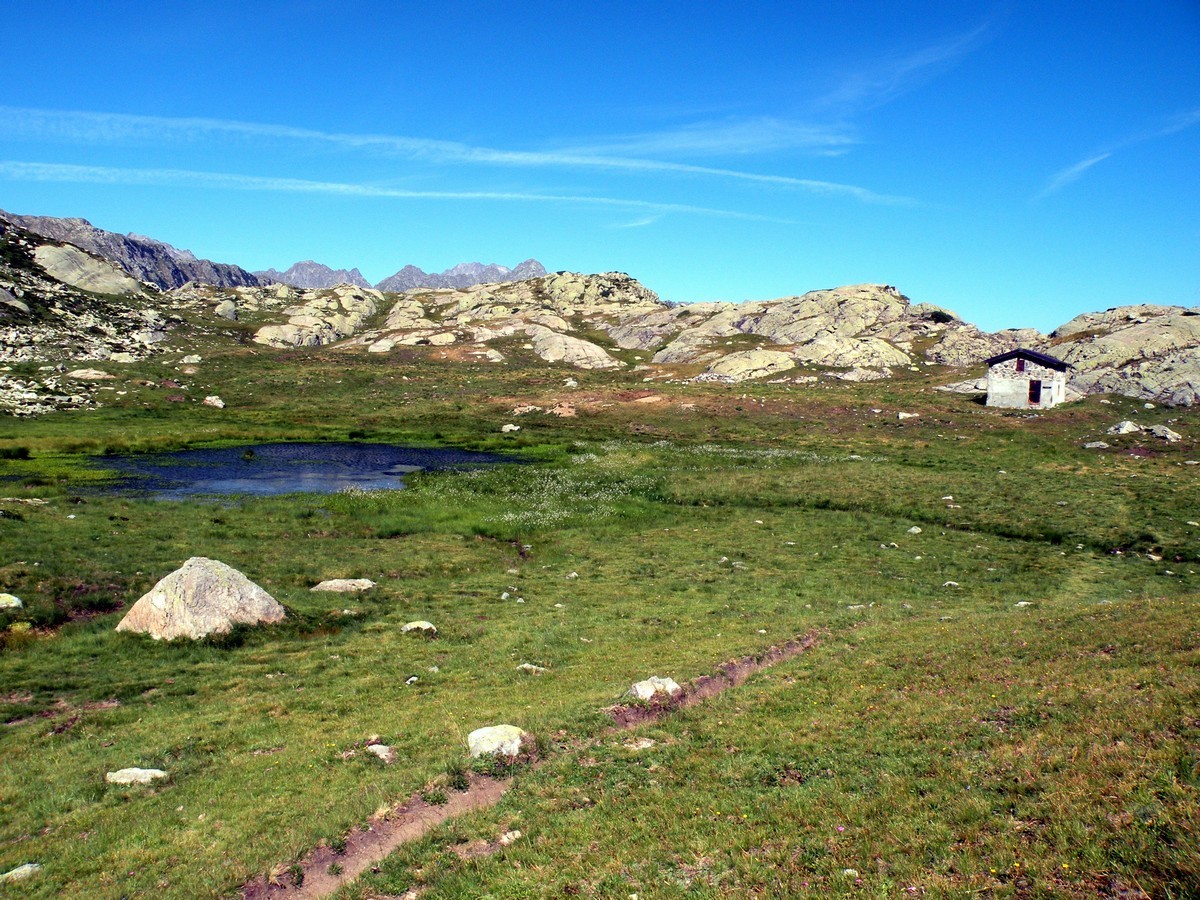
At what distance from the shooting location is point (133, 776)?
1614cm

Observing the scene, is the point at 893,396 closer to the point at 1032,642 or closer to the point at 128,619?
the point at 1032,642

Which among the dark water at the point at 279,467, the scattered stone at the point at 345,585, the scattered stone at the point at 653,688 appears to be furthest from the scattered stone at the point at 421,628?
the dark water at the point at 279,467

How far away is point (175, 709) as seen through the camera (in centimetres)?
A: 2042

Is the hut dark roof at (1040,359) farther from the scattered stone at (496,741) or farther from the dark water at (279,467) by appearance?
the scattered stone at (496,741)

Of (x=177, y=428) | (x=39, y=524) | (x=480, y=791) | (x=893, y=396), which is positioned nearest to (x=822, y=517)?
(x=480, y=791)

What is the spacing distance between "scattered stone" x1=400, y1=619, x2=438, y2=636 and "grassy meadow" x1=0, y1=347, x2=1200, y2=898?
65cm

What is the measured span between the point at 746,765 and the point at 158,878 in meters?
12.7

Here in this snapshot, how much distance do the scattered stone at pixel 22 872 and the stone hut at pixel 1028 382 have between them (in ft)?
386

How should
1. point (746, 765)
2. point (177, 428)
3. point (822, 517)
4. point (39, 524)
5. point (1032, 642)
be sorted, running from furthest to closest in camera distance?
1. point (177, 428)
2. point (822, 517)
3. point (39, 524)
4. point (1032, 642)
5. point (746, 765)

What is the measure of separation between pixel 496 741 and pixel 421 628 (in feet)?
40.3

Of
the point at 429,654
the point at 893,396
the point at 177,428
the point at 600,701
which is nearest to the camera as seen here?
the point at 600,701

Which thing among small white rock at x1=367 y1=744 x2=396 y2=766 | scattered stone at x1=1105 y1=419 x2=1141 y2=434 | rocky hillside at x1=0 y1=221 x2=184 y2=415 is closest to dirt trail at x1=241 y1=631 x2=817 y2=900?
small white rock at x1=367 y1=744 x2=396 y2=766

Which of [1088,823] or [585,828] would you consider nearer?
[1088,823]

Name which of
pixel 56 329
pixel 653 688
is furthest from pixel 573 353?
pixel 653 688
